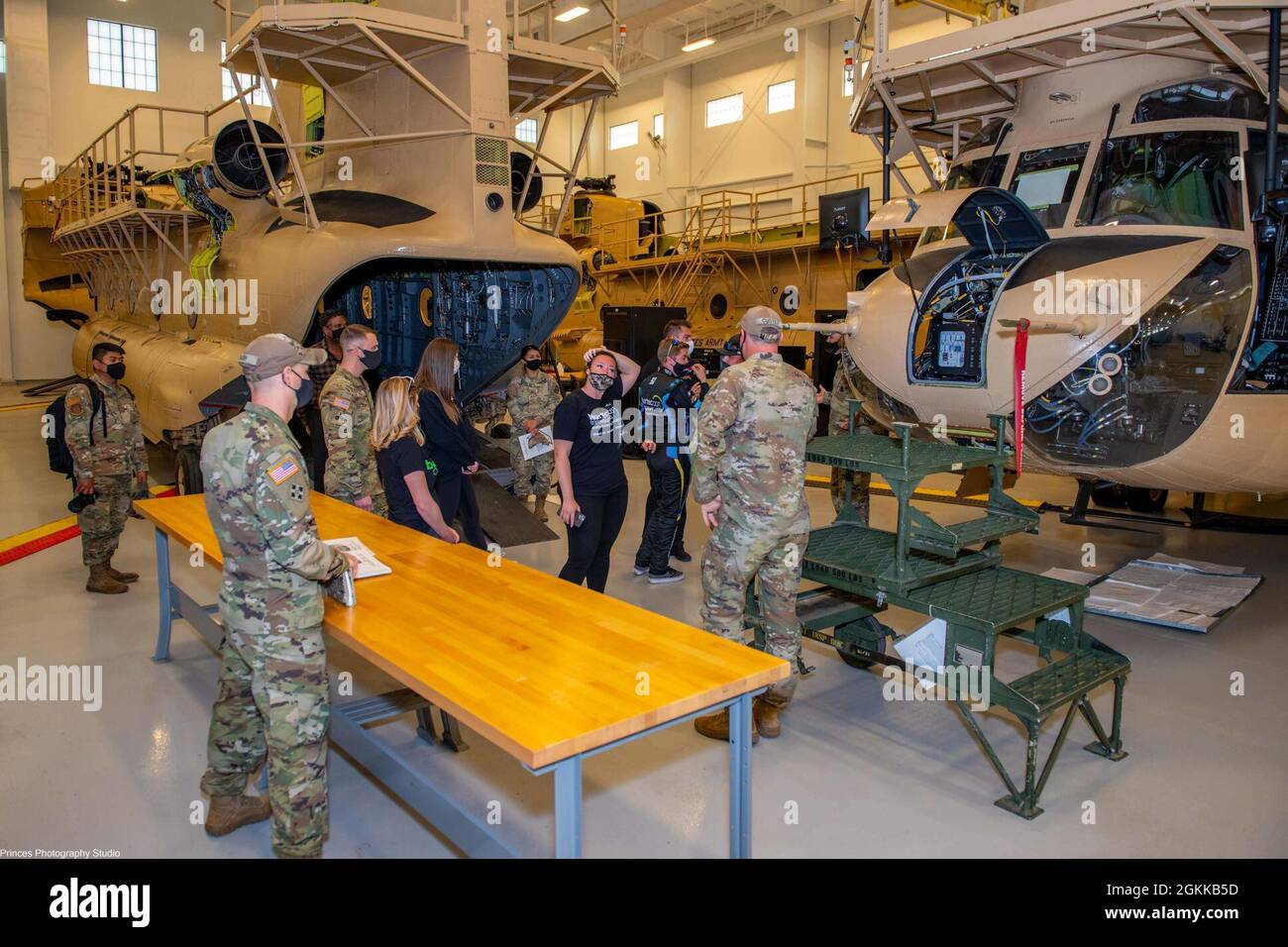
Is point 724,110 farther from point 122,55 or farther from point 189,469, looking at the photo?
point 189,469

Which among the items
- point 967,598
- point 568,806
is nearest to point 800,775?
point 967,598

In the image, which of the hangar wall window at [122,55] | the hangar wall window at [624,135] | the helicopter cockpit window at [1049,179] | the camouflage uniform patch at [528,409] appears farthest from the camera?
the hangar wall window at [624,135]

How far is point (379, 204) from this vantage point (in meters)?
7.70

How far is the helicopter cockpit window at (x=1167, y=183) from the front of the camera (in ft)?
16.6

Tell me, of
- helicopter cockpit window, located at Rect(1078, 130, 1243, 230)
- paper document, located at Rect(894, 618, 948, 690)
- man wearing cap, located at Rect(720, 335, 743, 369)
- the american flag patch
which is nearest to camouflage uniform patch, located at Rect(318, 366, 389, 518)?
man wearing cap, located at Rect(720, 335, 743, 369)

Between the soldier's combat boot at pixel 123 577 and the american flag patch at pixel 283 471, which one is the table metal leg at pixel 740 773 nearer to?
the american flag patch at pixel 283 471

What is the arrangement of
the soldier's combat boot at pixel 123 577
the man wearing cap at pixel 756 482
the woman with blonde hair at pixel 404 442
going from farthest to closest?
1. the soldier's combat boot at pixel 123 577
2. the woman with blonde hair at pixel 404 442
3. the man wearing cap at pixel 756 482

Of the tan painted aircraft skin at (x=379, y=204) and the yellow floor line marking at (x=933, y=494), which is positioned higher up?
the tan painted aircraft skin at (x=379, y=204)

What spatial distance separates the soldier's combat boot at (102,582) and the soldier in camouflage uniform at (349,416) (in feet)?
6.09

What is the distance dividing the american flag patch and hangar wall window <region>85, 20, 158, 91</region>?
25194 millimetres

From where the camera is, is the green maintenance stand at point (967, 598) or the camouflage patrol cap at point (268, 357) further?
the green maintenance stand at point (967, 598)

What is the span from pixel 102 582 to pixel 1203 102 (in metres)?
7.95

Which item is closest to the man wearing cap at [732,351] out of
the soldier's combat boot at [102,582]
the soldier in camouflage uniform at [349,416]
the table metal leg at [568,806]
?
the soldier in camouflage uniform at [349,416]

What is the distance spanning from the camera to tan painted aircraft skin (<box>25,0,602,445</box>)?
7.03 metres
